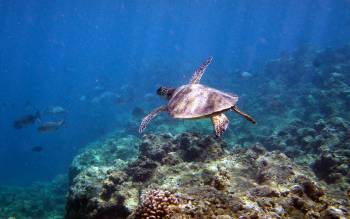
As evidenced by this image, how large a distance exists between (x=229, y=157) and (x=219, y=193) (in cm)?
279

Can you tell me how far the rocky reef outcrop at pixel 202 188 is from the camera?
3.27 meters

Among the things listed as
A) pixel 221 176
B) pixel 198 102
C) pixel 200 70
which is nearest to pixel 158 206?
pixel 198 102

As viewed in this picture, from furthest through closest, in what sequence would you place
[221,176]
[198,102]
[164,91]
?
[164,91] < [221,176] < [198,102]

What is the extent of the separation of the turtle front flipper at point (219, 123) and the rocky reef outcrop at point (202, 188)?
83cm

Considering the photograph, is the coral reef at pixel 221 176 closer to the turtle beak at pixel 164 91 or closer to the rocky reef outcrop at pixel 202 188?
the rocky reef outcrop at pixel 202 188

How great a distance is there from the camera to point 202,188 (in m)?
3.76

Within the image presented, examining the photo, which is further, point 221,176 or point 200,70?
point 200,70

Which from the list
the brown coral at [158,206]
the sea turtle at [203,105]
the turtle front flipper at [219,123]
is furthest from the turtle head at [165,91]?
the brown coral at [158,206]

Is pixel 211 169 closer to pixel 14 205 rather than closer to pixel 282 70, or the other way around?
pixel 14 205

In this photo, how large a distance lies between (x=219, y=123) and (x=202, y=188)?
3.46ft

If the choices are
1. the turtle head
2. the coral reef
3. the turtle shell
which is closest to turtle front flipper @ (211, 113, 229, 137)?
the turtle shell

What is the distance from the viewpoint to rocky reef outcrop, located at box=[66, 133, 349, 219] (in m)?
3.27

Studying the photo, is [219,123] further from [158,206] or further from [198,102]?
[158,206]

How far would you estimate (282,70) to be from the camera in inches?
1029
